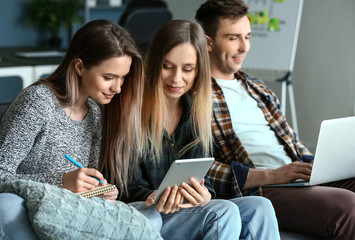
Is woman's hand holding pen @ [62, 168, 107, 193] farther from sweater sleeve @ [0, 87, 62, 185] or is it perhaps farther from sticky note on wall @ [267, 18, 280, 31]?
sticky note on wall @ [267, 18, 280, 31]

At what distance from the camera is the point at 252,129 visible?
2.21m

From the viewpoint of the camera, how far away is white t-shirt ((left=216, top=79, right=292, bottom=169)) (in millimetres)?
2172

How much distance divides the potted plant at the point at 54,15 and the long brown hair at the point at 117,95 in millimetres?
3836

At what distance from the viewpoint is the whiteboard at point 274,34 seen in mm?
3494

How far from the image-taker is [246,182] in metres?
1.97

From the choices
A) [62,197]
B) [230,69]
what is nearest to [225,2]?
[230,69]

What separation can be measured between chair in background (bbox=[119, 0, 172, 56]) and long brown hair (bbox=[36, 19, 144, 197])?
2.27 m

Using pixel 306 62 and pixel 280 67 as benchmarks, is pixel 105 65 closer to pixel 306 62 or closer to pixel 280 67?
pixel 280 67

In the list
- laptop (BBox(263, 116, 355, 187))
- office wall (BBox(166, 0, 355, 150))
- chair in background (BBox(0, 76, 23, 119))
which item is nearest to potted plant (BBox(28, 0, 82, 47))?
chair in background (BBox(0, 76, 23, 119))

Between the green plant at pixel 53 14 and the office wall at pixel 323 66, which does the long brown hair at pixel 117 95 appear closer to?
the office wall at pixel 323 66

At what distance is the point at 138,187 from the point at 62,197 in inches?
18.0

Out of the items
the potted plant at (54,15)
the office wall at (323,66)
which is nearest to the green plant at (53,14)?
the potted plant at (54,15)

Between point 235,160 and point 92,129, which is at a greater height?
point 92,129

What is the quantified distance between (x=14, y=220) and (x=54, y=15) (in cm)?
438
